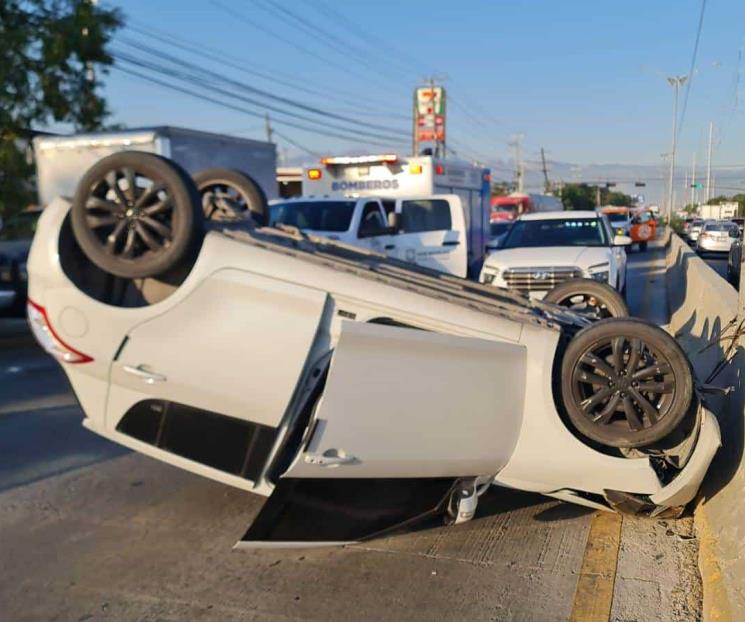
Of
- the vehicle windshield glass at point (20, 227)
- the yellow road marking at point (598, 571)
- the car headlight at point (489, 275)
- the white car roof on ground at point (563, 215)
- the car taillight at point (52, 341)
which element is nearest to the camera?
the yellow road marking at point (598, 571)

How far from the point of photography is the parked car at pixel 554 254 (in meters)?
10.4

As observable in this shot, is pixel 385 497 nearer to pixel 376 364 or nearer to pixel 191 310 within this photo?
pixel 376 364

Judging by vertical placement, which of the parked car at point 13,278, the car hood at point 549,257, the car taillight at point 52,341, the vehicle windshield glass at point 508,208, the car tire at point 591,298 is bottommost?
the vehicle windshield glass at point 508,208

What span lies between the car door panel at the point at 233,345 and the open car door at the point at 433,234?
874 cm

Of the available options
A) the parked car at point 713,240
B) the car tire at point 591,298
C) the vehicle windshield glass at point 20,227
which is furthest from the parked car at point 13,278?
the parked car at point 713,240

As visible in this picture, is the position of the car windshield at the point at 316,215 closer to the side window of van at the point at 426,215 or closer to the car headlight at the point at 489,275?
the side window of van at the point at 426,215

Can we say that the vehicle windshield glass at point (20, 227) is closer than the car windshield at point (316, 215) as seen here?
No

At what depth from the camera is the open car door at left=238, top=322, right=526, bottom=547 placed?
3.99 m

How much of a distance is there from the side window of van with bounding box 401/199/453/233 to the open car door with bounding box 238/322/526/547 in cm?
958

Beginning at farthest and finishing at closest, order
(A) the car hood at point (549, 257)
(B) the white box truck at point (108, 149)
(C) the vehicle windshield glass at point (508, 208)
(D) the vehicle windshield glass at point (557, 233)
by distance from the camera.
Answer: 1. (C) the vehicle windshield glass at point (508, 208)
2. (B) the white box truck at point (108, 149)
3. (D) the vehicle windshield glass at point (557, 233)
4. (A) the car hood at point (549, 257)

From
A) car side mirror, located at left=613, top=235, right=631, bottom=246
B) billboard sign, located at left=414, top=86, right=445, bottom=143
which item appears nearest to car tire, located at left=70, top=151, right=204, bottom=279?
car side mirror, located at left=613, top=235, right=631, bottom=246

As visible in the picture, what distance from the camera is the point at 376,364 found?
399 cm

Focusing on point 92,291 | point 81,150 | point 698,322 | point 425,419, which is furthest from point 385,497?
point 81,150

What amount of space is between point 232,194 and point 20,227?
27.5 ft
